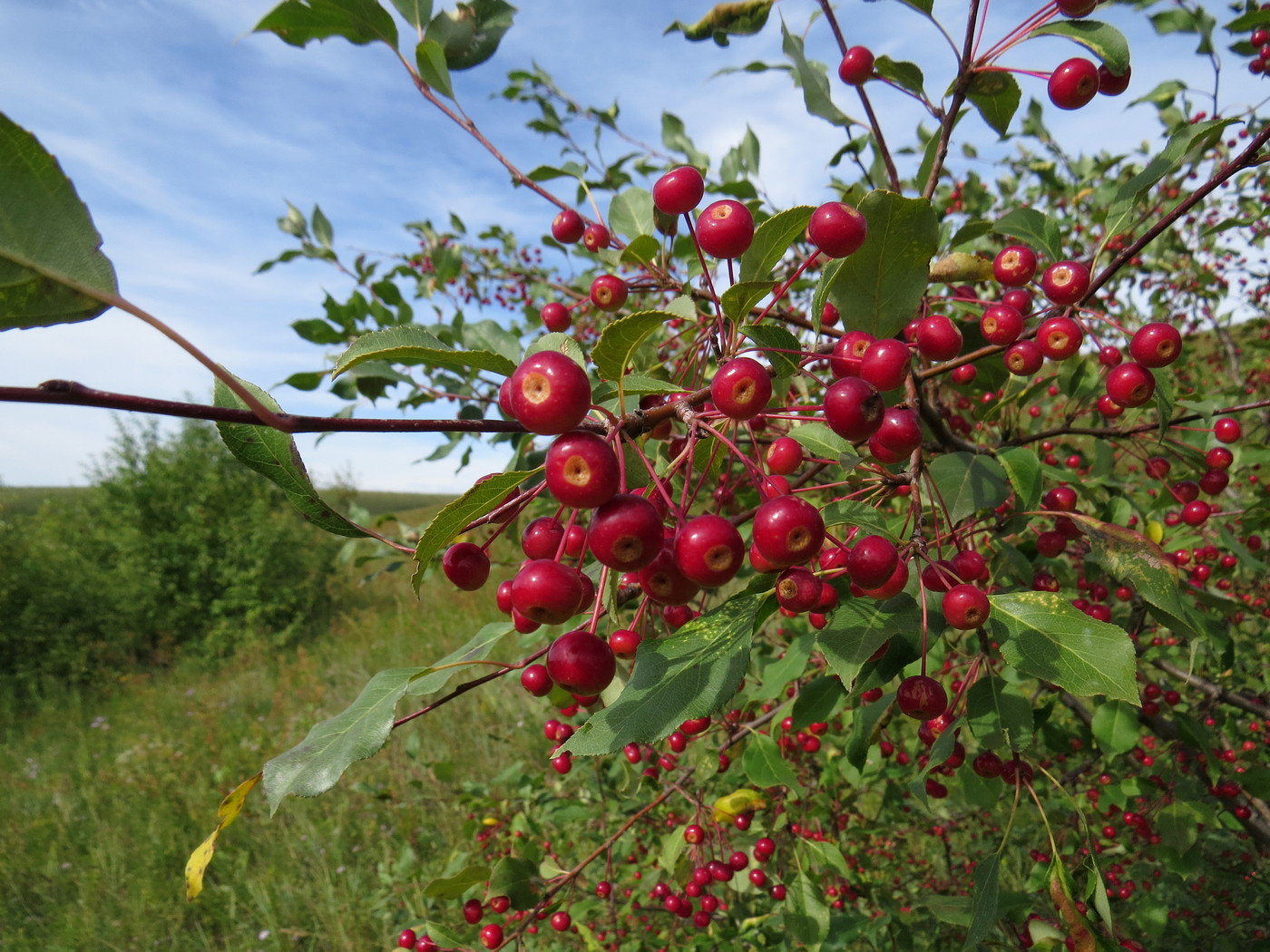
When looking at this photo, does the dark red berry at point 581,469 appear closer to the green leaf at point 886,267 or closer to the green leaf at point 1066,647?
the green leaf at point 886,267

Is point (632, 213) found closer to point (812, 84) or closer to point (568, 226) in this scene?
point (568, 226)

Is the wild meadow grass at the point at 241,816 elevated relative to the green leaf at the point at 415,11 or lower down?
lower down

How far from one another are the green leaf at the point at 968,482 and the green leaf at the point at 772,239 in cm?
55

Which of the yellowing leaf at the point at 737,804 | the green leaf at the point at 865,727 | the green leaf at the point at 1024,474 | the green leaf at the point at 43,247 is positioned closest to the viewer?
the green leaf at the point at 43,247

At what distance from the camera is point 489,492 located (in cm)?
66

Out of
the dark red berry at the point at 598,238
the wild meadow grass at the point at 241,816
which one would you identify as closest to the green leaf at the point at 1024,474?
the dark red berry at the point at 598,238

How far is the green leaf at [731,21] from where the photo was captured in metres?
1.31

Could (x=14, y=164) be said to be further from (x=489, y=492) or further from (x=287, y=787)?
(x=287, y=787)

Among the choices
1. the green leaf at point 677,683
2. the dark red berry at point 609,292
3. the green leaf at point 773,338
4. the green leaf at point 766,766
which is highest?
the dark red berry at point 609,292

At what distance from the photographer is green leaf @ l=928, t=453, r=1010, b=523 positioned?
111 cm

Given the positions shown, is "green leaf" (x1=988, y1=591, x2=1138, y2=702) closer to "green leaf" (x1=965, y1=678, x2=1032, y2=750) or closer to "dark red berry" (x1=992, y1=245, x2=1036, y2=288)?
"green leaf" (x1=965, y1=678, x2=1032, y2=750)

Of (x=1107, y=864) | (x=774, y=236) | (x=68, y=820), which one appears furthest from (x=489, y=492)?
(x=68, y=820)

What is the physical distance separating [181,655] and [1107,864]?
1313 cm

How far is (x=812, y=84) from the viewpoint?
4.56 ft
